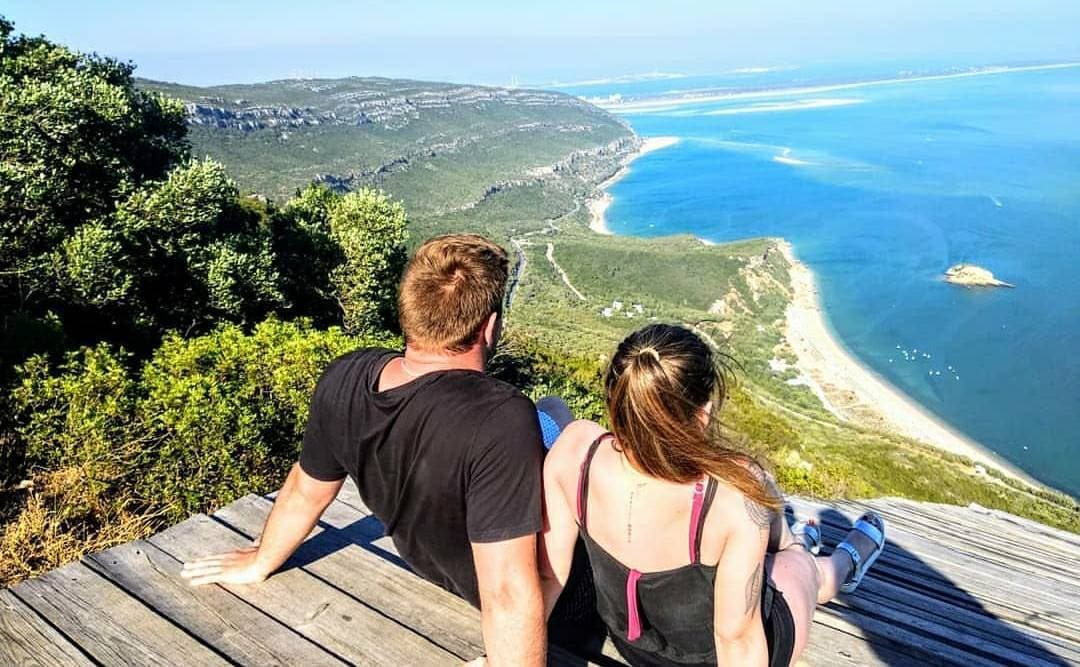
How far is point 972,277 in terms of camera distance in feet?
202

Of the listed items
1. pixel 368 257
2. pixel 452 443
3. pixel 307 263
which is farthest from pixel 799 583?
pixel 307 263

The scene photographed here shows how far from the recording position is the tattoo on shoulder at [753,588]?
5.59 feet

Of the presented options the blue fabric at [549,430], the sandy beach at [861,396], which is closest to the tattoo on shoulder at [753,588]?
the blue fabric at [549,430]

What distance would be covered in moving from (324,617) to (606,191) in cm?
12841

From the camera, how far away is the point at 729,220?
9975 cm

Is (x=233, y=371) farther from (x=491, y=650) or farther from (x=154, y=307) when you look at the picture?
(x=491, y=650)

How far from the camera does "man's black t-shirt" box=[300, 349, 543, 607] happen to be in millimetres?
1753

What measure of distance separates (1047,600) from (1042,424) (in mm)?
41688

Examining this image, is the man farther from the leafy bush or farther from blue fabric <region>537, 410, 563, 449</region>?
the leafy bush

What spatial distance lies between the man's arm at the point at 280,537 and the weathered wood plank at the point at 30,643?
38cm

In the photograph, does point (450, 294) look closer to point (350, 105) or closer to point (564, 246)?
point (564, 246)

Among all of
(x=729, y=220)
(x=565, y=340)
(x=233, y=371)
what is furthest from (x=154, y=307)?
(x=729, y=220)

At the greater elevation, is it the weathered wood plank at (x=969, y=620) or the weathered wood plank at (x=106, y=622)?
the weathered wood plank at (x=106, y=622)

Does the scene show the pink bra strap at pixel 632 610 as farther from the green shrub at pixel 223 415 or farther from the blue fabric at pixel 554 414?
the green shrub at pixel 223 415
